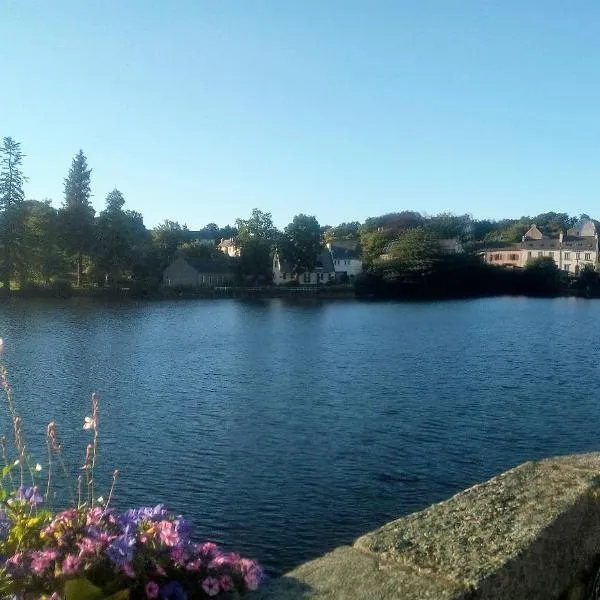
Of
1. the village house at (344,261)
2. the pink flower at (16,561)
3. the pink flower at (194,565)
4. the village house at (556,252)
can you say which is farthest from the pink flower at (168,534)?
the village house at (556,252)

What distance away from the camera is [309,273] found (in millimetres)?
118750

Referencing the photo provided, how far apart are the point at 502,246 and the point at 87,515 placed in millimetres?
154494

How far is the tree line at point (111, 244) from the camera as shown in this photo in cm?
8394

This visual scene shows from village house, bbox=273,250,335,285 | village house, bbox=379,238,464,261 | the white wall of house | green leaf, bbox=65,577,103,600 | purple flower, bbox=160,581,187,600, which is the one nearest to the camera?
green leaf, bbox=65,577,103,600

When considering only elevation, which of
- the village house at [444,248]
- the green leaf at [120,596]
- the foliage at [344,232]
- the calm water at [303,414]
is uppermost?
the foliage at [344,232]

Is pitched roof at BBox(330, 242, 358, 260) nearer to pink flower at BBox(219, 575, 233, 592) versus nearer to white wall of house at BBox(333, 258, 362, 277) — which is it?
white wall of house at BBox(333, 258, 362, 277)

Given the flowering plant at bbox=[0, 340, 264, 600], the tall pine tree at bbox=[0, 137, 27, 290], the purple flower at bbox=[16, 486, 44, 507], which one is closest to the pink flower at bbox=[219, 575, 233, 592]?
the flowering plant at bbox=[0, 340, 264, 600]

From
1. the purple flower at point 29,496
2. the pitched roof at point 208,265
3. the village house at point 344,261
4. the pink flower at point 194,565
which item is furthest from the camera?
the village house at point 344,261

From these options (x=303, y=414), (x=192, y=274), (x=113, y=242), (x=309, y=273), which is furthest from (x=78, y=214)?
(x=303, y=414)

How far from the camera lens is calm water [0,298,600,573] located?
14.5 m

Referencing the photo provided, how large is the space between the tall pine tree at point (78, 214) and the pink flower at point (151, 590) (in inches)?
3642

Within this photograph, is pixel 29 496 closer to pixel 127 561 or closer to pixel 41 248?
pixel 127 561

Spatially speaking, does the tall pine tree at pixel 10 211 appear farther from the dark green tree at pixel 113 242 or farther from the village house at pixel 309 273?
the village house at pixel 309 273

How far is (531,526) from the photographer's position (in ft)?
11.7
